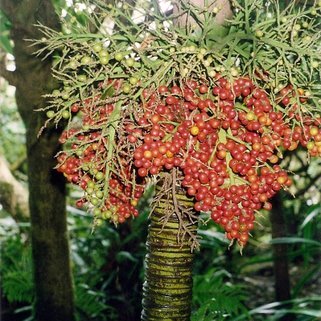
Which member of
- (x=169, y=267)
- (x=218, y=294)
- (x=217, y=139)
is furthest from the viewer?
(x=218, y=294)

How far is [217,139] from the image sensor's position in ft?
2.94

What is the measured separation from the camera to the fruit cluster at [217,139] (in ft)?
→ 2.82

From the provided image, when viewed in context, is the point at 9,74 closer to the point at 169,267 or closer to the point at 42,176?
the point at 42,176

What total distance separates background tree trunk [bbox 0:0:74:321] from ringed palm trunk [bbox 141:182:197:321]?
0.94 meters

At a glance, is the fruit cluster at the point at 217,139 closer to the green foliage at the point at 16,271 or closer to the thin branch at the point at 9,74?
the thin branch at the point at 9,74

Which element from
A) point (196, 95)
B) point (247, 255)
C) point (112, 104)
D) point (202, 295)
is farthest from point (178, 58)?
point (247, 255)

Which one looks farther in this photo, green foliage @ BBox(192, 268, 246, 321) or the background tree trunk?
green foliage @ BBox(192, 268, 246, 321)

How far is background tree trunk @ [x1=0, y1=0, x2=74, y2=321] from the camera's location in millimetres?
1787

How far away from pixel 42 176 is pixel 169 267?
43.8 inches

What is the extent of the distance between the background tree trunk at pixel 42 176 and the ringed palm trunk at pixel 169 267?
3.08ft

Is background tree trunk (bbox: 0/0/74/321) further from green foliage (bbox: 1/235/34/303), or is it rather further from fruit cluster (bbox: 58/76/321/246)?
fruit cluster (bbox: 58/76/321/246)

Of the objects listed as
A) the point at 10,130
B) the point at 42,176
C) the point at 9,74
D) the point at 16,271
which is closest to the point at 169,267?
the point at 42,176

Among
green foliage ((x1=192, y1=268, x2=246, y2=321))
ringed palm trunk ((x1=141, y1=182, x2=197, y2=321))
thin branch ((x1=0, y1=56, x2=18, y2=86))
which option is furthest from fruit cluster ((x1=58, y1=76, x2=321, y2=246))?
green foliage ((x1=192, y1=268, x2=246, y2=321))

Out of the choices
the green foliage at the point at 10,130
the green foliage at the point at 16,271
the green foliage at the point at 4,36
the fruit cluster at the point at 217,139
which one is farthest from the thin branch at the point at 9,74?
the green foliage at the point at 10,130
